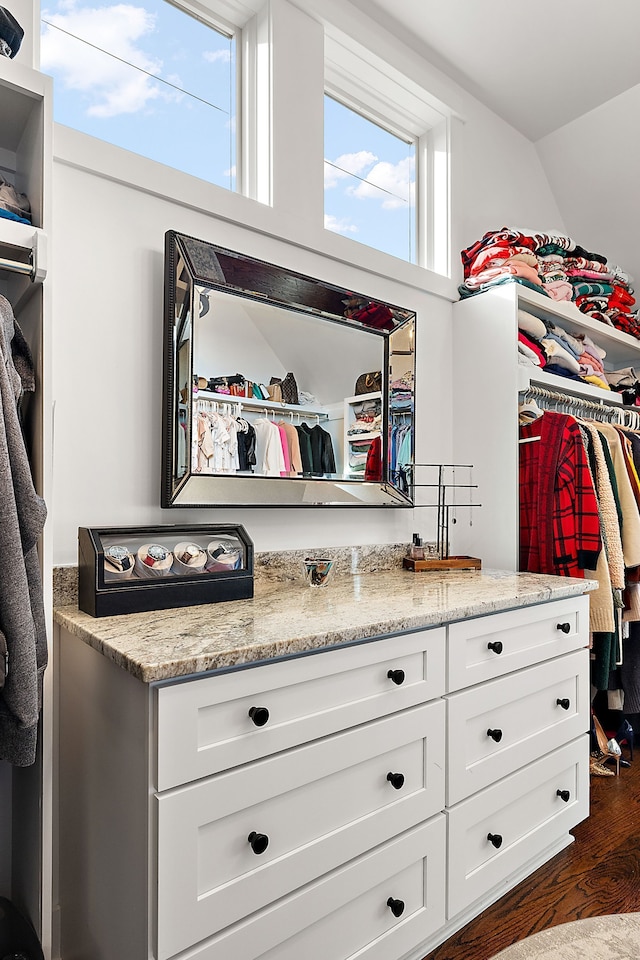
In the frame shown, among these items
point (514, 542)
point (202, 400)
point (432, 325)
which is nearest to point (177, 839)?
point (202, 400)

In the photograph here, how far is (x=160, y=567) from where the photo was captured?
4.98 feet

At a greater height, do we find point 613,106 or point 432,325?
point 613,106

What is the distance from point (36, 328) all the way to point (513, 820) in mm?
1806

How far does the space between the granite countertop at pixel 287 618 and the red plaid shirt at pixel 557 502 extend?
0.31 meters

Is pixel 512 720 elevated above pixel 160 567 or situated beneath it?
situated beneath

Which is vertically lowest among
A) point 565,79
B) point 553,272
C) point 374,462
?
point 374,462

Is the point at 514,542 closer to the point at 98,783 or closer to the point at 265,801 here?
the point at 265,801

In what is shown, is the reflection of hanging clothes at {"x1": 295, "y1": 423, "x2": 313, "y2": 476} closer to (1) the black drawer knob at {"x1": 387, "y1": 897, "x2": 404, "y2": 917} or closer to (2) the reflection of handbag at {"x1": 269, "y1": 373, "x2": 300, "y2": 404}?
(2) the reflection of handbag at {"x1": 269, "y1": 373, "x2": 300, "y2": 404}

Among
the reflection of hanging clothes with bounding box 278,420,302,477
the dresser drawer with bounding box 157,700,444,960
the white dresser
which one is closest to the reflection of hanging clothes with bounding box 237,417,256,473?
the reflection of hanging clothes with bounding box 278,420,302,477

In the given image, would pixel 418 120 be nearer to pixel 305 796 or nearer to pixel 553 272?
pixel 553 272

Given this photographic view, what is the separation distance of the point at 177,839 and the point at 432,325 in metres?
2.16

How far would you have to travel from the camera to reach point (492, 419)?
254 cm

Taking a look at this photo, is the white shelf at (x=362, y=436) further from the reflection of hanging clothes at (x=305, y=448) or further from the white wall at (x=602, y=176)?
the white wall at (x=602, y=176)

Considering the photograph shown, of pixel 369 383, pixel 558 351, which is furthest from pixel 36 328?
pixel 558 351
